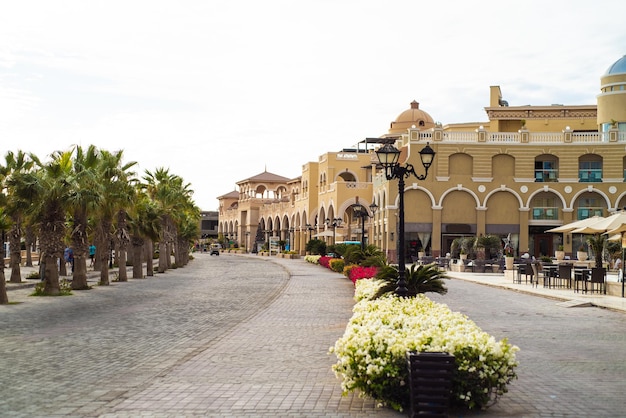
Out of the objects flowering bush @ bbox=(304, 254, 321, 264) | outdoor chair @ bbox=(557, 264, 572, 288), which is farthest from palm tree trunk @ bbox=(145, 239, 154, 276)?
outdoor chair @ bbox=(557, 264, 572, 288)

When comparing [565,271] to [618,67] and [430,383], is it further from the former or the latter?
[618,67]

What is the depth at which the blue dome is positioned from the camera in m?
58.7

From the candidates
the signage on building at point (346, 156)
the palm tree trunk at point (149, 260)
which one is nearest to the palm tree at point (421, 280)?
the palm tree trunk at point (149, 260)

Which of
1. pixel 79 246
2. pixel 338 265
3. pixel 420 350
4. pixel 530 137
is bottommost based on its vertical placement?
pixel 338 265

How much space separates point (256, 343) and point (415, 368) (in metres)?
6.05

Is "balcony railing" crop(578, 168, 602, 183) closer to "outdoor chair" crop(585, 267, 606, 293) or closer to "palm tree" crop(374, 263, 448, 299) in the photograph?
"outdoor chair" crop(585, 267, 606, 293)

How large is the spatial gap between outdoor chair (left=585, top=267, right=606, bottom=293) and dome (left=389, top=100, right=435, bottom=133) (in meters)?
53.0

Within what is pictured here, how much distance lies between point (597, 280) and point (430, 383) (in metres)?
18.6

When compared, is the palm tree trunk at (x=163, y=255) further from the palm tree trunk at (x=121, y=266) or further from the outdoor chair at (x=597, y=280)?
the outdoor chair at (x=597, y=280)

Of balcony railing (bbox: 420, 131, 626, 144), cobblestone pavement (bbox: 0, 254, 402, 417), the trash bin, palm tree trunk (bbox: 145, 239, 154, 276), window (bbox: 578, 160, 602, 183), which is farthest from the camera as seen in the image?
balcony railing (bbox: 420, 131, 626, 144)

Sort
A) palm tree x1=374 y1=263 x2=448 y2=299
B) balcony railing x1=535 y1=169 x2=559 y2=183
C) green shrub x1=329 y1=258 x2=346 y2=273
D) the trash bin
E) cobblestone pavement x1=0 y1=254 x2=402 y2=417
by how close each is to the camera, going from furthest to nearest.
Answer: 1. balcony railing x1=535 y1=169 x2=559 y2=183
2. green shrub x1=329 y1=258 x2=346 y2=273
3. palm tree x1=374 y1=263 x2=448 y2=299
4. cobblestone pavement x1=0 y1=254 x2=402 y2=417
5. the trash bin

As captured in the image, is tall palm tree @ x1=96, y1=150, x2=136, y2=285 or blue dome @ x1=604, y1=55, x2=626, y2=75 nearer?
tall palm tree @ x1=96, y1=150, x2=136, y2=285

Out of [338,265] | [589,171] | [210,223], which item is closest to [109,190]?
[338,265]

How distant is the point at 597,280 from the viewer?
24.0 meters
